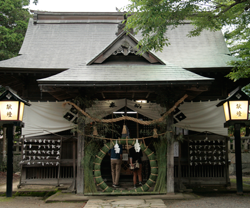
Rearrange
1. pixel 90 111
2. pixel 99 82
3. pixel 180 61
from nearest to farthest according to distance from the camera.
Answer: pixel 99 82, pixel 90 111, pixel 180 61

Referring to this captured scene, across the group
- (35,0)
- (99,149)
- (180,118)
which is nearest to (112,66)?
(99,149)

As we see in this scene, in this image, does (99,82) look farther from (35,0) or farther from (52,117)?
(35,0)

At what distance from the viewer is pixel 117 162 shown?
913 cm

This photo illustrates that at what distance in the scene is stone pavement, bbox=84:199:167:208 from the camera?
716 centimetres

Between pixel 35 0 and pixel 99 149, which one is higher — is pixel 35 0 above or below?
Result: above

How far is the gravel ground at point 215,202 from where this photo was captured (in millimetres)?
7305

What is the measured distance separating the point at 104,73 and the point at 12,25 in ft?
41.1

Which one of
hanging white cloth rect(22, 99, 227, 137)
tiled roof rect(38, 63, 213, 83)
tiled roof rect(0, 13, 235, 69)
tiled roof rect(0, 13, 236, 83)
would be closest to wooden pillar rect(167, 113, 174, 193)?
tiled roof rect(38, 63, 213, 83)

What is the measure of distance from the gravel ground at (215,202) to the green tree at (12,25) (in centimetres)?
1329

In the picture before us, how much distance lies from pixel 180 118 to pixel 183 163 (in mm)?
1914

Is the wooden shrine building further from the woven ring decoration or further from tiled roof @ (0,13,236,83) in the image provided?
the woven ring decoration

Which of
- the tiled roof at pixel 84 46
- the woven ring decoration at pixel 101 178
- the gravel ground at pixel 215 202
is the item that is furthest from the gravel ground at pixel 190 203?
the tiled roof at pixel 84 46

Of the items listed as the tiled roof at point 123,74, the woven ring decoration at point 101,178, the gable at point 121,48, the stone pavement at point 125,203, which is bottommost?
the stone pavement at point 125,203

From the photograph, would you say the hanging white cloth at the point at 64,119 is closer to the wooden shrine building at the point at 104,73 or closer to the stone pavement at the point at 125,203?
the wooden shrine building at the point at 104,73
